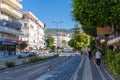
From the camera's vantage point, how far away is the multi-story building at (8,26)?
259ft

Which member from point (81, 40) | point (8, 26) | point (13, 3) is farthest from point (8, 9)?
point (81, 40)

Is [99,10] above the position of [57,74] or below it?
above

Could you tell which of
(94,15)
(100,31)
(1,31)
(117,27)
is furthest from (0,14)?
(94,15)

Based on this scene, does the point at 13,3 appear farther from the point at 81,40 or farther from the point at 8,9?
the point at 81,40

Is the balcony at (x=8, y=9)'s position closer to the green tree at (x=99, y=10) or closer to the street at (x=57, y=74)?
the street at (x=57, y=74)

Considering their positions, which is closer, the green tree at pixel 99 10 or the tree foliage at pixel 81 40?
the green tree at pixel 99 10

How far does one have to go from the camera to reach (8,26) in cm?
8375

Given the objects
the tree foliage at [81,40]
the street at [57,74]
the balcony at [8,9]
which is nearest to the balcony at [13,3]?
the balcony at [8,9]

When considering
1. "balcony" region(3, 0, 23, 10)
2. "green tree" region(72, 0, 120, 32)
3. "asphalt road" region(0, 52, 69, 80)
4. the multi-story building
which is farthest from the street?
"balcony" region(3, 0, 23, 10)

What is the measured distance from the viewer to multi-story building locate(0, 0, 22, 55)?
78.8 metres

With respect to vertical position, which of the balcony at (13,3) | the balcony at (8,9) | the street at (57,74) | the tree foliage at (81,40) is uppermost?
the balcony at (13,3)

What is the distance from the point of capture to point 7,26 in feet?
270

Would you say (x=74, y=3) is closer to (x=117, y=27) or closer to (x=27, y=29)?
(x=117, y=27)

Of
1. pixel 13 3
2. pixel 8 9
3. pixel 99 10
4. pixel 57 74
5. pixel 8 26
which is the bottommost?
pixel 57 74
